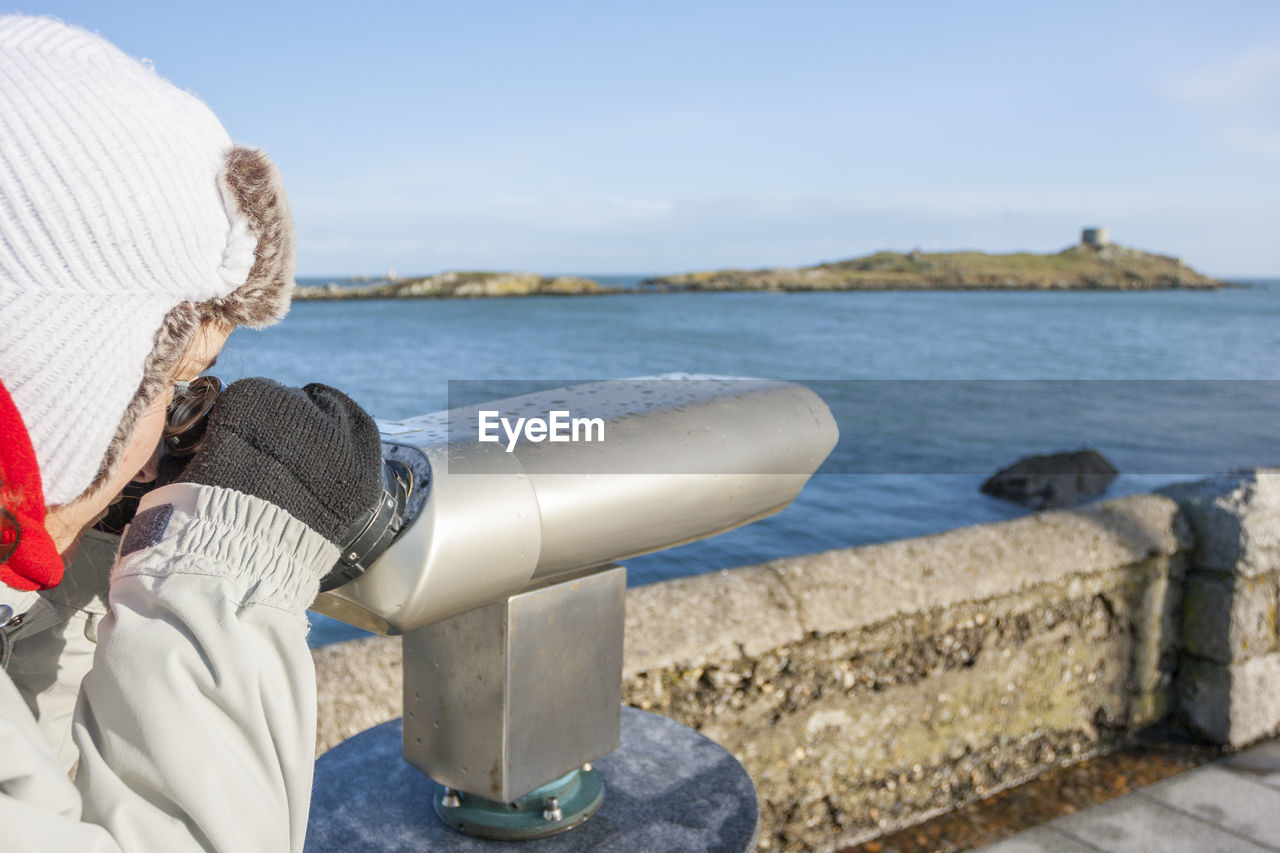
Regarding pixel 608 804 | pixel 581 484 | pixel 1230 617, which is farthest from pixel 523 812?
pixel 1230 617

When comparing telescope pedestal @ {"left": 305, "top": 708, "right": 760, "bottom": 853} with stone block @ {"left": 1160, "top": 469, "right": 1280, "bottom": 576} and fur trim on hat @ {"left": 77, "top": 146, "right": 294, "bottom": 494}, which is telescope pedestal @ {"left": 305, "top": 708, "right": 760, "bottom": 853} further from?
stone block @ {"left": 1160, "top": 469, "right": 1280, "bottom": 576}

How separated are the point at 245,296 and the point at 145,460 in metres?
0.17

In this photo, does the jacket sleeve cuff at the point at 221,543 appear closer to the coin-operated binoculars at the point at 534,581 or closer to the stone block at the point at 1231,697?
the coin-operated binoculars at the point at 534,581

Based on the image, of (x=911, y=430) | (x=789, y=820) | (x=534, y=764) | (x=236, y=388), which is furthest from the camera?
(x=911, y=430)

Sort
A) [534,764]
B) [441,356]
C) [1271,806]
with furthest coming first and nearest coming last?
[441,356] → [1271,806] → [534,764]

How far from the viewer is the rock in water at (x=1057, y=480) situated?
11.8 m

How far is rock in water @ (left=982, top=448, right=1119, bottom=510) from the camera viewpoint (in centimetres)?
1181

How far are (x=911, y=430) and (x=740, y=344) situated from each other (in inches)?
826

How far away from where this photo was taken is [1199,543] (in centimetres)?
298

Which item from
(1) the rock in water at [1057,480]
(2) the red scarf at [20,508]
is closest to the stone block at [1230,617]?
(2) the red scarf at [20,508]

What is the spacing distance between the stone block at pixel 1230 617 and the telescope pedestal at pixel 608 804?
224cm

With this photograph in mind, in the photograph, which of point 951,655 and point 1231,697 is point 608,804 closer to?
point 951,655

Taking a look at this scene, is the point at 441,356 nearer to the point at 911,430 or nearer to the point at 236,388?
the point at 911,430

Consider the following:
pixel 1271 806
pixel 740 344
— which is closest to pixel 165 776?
pixel 1271 806
